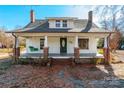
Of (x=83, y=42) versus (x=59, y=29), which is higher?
(x=59, y=29)

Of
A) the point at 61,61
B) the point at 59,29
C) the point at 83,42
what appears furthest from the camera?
the point at 83,42

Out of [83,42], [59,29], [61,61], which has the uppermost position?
[59,29]

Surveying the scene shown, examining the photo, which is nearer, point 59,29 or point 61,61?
point 61,61

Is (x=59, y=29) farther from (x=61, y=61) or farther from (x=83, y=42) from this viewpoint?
(x=61, y=61)

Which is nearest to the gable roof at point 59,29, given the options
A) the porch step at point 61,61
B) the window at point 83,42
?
the window at point 83,42

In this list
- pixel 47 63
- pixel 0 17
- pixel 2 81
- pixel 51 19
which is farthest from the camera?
pixel 0 17

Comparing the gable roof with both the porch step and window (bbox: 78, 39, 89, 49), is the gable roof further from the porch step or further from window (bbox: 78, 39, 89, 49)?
the porch step

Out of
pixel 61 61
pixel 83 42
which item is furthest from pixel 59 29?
pixel 61 61

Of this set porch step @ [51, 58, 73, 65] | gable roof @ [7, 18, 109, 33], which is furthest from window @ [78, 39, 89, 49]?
porch step @ [51, 58, 73, 65]

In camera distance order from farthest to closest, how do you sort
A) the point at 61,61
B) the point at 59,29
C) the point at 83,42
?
the point at 83,42 → the point at 59,29 → the point at 61,61

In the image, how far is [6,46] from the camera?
44.9 meters
